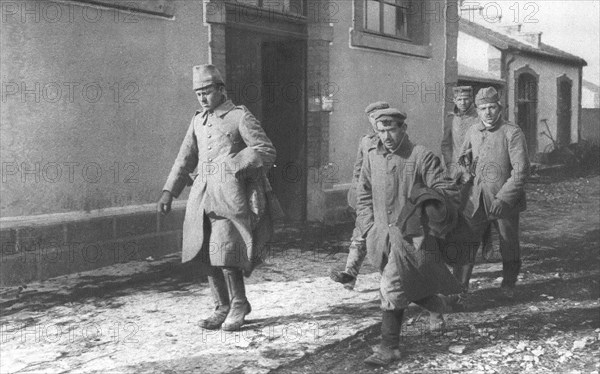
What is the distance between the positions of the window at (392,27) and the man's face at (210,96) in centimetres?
538

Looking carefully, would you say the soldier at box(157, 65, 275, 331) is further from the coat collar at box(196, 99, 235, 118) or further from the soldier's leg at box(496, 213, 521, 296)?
the soldier's leg at box(496, 213, 521, 296)

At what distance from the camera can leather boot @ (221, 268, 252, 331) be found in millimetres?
4645

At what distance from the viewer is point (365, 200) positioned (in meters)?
4.59

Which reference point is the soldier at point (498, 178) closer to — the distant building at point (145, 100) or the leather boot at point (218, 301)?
the leather boot at point (218, 301)

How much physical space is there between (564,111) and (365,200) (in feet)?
70.4

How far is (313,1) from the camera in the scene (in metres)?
9.35

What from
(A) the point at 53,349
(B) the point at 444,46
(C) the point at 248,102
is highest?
(B) the point at 444,46

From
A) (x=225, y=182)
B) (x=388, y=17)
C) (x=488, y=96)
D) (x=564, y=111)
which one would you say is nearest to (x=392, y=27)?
(x=388, y=17)

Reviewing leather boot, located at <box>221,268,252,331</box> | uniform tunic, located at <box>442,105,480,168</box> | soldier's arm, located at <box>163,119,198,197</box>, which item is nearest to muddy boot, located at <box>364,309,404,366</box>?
leather boot, located at <box>221,268,252,331</box>

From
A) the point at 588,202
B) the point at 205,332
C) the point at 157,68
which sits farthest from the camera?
the point at 588,202

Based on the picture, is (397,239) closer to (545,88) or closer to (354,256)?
(354,256)

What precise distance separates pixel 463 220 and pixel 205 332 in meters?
1.95

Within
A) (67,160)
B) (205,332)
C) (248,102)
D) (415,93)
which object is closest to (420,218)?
(205,332)

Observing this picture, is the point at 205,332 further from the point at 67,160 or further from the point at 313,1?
the point at 313,1
